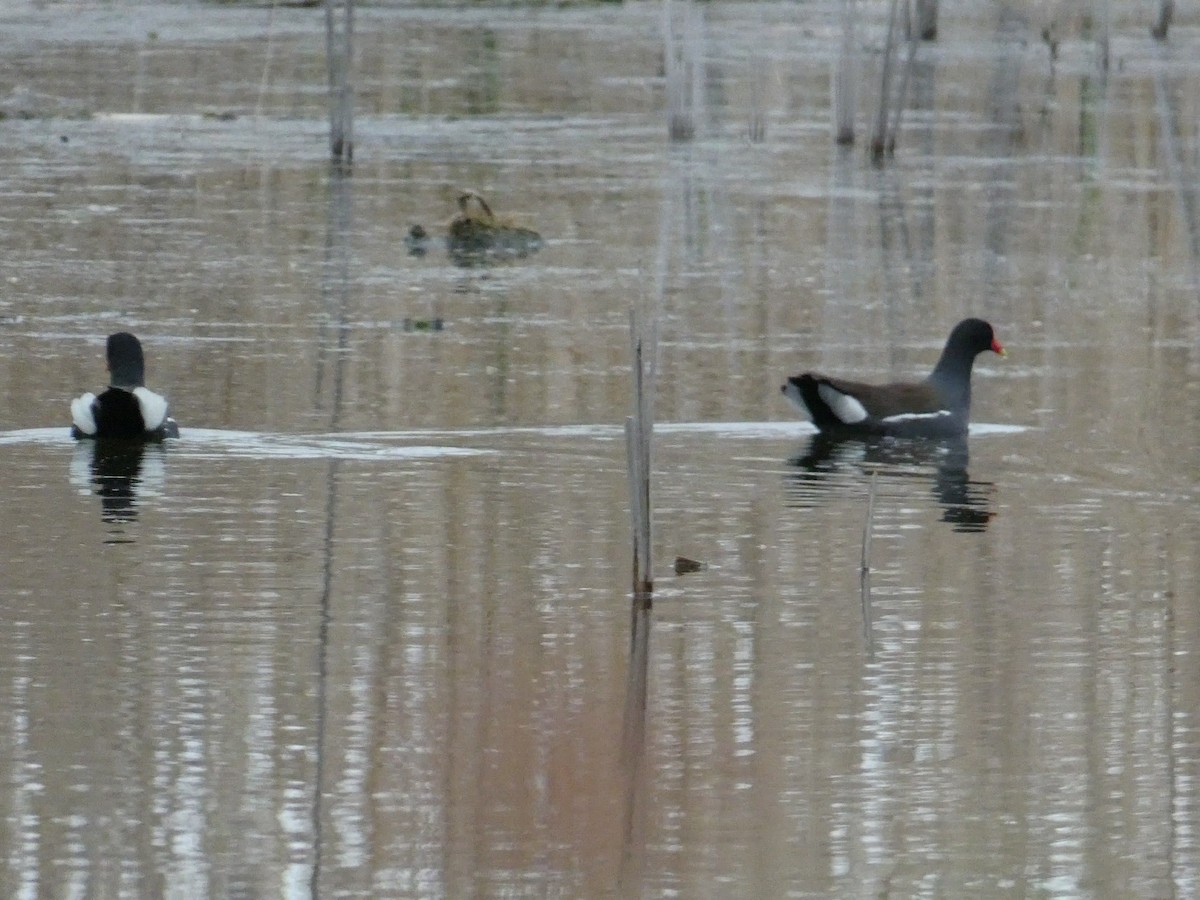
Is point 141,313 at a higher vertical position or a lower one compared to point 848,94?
lower

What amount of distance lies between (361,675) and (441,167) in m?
17.0

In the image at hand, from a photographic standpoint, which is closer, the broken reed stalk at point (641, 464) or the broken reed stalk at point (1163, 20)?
the broken reed stalk at point (641, 464)

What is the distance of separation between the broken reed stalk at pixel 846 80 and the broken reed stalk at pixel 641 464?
16.6 meters

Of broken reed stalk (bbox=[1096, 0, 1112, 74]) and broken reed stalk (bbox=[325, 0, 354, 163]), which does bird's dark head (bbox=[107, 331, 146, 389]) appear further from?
broken reed stalk (bbox=[1096, 0, 1112, 74])

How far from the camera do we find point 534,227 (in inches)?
813

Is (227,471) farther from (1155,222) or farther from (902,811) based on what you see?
(1155,222)

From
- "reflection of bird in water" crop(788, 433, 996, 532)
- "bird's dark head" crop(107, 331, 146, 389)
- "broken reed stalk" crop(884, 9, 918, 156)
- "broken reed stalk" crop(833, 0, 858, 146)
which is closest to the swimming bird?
"bird's dark head" crop(107, 331, 146, 389)

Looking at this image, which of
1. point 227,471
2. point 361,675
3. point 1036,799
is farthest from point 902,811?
point 227,471

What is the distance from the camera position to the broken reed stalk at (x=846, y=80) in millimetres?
25281

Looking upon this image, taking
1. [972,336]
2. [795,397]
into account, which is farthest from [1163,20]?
[795,397]

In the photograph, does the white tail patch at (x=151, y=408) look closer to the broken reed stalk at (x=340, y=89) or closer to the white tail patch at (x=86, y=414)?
the white tail patch at (x=86, y=414)

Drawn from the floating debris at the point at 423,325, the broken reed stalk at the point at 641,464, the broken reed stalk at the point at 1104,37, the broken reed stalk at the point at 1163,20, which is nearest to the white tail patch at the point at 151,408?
the broken reed stalk at the point at 641,464

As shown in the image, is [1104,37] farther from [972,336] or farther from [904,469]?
[904,469]

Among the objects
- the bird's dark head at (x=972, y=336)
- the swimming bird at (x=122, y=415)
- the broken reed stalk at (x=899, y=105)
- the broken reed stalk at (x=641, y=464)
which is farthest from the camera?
the broken reed stalk at (x=899, y=105)
